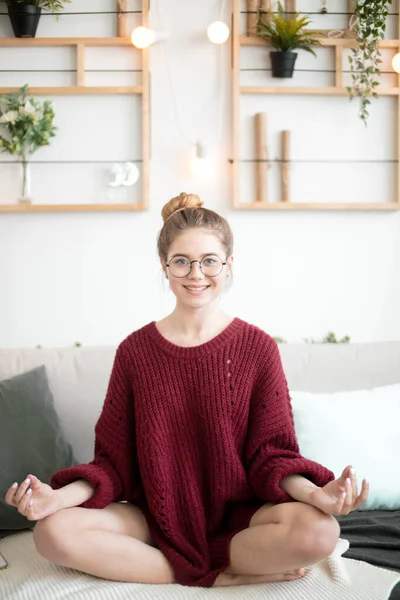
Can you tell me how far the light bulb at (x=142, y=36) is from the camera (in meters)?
2.81

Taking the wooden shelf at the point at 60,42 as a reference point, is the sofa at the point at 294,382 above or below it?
below

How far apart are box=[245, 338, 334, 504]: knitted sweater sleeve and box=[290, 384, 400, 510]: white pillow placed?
0.28 metres

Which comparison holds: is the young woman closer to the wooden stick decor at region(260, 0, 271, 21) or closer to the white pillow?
the white pillow

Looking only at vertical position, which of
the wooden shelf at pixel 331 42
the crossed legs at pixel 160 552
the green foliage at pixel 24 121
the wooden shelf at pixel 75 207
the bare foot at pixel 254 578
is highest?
the wooden shelf at pixel 331 42

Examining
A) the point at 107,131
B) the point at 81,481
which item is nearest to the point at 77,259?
the point at 107,131

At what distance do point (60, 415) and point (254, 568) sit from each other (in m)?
0.86

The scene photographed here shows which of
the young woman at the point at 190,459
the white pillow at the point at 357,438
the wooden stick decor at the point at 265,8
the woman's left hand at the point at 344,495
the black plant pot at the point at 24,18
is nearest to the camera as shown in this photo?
the woman's left hand at the point at 344,495

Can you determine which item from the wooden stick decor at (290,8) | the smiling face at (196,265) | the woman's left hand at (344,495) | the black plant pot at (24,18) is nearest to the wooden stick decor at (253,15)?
the wooden stick decor at (290,8)

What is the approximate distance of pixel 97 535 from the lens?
1.69m

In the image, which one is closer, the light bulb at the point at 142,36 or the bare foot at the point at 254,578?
the bare foot at the point at 254,578

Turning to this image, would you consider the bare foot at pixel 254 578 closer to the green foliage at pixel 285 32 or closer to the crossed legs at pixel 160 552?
the crossed legs at pixel 160 552

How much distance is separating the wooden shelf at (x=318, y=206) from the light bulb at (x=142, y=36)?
0.67m

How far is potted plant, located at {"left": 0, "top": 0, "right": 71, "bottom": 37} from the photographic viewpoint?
9.15 feet

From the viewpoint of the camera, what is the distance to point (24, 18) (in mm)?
2795
